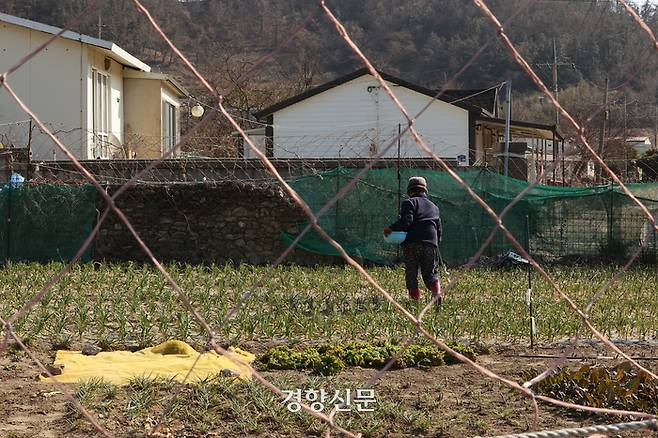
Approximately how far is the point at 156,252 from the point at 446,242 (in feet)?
14.7

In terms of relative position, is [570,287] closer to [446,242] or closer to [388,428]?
[446,242]

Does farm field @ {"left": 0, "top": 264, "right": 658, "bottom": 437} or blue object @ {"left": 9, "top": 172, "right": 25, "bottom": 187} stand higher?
blue object @ {"left": 9, "top": 172, "right": 25, "bottom": 187}

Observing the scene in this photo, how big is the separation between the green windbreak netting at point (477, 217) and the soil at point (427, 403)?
25.6 ft

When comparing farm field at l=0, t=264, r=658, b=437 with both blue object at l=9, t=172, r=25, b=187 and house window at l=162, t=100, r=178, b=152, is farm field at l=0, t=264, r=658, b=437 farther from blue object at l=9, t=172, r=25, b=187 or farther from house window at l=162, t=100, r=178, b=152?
house window at l=162, t=100, r=178, b=152

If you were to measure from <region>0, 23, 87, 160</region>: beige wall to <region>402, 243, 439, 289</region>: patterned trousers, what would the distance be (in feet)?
38.9

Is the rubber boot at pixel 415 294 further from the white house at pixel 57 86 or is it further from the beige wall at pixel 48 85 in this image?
the beige wall at pixel 48 85

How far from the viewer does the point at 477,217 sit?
47.6 ft

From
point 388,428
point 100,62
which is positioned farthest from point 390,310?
point 100,62

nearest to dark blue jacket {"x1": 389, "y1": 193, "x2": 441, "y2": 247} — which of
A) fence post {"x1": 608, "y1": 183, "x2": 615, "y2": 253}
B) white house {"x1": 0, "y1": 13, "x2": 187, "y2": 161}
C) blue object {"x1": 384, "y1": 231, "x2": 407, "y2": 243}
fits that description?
blue object {"x1": 384, "y1": 231, "x2": 407, "y2": 243}

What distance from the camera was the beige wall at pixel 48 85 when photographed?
19562 mm

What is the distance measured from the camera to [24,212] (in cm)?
1432

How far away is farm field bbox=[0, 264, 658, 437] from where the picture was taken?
491 centimetres

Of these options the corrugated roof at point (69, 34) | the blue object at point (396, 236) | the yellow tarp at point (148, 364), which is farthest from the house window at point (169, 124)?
the yellow tarp at point (148, 364)

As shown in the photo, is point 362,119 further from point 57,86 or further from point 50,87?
point 50,87
